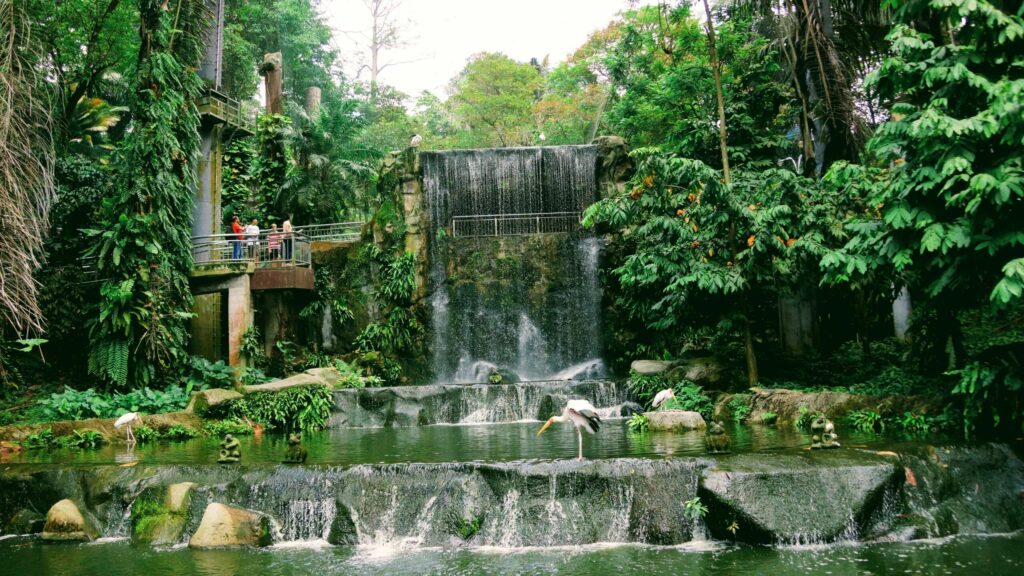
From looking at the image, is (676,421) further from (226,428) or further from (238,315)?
(238,315)

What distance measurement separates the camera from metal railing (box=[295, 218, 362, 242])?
23359 mm

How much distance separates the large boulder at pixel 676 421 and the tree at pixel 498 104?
25943 millimetres

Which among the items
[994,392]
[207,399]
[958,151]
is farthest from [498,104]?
[994,392]

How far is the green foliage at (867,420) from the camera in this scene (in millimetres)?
9890

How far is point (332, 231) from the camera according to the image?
25.8m

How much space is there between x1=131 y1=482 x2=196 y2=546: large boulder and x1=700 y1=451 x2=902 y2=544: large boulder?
5678mm

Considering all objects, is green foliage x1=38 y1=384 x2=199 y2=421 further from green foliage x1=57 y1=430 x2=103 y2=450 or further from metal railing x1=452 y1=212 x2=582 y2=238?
metal railing x1=452 y1=212 x2=582 y2=238

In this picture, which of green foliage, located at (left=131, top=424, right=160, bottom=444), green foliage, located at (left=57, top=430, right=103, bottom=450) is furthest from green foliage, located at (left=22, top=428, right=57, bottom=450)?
green foliage, located at (left=131, top=424, right=160, bottom=444)

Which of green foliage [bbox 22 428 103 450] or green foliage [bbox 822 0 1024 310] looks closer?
green foliage [bbox 822 0 1024 310]

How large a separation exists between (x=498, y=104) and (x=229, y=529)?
1183 inches

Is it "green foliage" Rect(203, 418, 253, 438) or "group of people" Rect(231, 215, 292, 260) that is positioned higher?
"group of people" Rect(231, 215, 292, 260)

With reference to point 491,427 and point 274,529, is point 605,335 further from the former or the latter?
point 274,529

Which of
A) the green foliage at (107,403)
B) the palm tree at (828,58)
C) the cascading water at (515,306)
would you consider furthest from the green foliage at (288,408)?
the palm tree at (828,58)

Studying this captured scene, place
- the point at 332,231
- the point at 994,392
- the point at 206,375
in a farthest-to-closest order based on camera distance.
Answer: the point at 332,231, the point at 206,375, the point at 994,392
